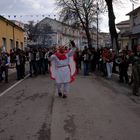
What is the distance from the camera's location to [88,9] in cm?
4956

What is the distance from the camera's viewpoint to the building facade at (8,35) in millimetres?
39406

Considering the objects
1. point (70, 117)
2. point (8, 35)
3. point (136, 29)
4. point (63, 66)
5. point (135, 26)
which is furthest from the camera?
point (135, 26)

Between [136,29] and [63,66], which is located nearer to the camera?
[63,66]

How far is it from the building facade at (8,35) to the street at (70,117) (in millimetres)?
22294

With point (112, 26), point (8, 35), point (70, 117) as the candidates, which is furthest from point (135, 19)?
point (70, 117)

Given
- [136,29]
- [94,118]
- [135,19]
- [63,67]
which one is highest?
[135,19]

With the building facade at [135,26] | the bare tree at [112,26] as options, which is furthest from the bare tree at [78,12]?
the bare tree at [112,26]

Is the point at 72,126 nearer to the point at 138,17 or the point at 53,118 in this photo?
the point at 53,118

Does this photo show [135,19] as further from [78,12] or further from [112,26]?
[112,26]

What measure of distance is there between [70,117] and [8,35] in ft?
118

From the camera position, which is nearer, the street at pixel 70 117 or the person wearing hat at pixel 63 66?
the street at pixel 70 117

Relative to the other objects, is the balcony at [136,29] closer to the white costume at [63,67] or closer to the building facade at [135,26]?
the building facade at [135,26]

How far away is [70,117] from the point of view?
8953mm

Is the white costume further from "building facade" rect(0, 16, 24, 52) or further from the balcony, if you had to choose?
the balcony
